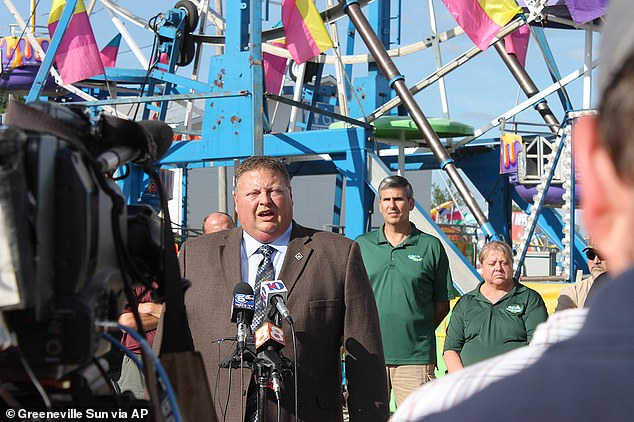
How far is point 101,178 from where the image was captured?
1.48m

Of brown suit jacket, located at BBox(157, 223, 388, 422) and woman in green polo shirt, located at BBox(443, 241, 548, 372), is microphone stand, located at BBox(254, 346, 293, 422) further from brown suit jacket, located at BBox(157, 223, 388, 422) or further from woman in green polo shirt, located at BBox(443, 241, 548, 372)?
woman in green polo shirt, located at BBox(443, 241, 548, 372)

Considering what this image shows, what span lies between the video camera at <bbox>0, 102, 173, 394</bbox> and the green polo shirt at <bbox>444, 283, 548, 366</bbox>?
495cm

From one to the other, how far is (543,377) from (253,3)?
8961 millimetres

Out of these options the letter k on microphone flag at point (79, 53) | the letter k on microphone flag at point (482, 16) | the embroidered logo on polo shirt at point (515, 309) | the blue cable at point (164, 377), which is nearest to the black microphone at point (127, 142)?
the blue cable at point (164, 377)

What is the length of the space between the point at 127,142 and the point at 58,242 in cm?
37

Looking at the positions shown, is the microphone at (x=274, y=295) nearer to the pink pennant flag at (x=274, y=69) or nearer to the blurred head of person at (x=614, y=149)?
the blurred head of person at (x=614, y=149)

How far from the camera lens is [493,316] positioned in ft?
20.8

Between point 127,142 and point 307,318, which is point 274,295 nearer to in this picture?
point 307,318

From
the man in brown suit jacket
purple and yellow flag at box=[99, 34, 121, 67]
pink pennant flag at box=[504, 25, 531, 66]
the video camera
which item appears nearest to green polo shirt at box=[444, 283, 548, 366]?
the man in brown suit jacket

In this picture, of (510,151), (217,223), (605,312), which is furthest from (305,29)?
(605,312)

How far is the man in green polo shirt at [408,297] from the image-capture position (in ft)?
21.5

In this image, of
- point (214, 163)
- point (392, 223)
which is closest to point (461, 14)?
point (214, 163)

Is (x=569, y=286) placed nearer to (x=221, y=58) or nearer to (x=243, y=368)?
(x=243, y=368)

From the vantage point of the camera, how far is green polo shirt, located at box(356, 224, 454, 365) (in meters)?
6.55
